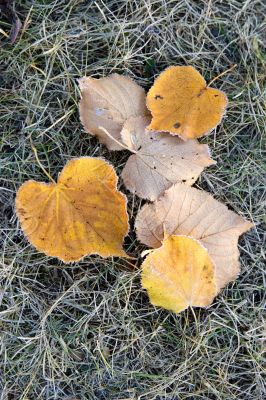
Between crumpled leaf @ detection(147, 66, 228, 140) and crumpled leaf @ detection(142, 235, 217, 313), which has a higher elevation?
crumpled leaf @ detection(147, 66, 228, 140)

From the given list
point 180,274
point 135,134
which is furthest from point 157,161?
point 180,274

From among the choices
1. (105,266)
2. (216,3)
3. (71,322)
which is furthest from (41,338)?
(216,3)

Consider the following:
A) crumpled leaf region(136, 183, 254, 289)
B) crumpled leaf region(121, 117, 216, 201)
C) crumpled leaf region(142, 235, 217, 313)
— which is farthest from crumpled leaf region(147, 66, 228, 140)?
crumpled leaf region(142, 235, 217, 313)

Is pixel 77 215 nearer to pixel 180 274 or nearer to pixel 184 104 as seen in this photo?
pixel 180 274

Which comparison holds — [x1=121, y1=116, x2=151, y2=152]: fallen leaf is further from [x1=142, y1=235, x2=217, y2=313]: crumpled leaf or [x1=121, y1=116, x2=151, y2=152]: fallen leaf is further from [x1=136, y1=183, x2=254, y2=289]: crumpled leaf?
[x1=142, y1=235, x2=217, y2=313]: crumpled leaf

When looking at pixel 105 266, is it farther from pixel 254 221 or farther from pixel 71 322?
pixel 254 221

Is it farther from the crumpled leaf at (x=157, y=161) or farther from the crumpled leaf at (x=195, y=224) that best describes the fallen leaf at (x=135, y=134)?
the crumpled leaf at (x=195, y=224)
